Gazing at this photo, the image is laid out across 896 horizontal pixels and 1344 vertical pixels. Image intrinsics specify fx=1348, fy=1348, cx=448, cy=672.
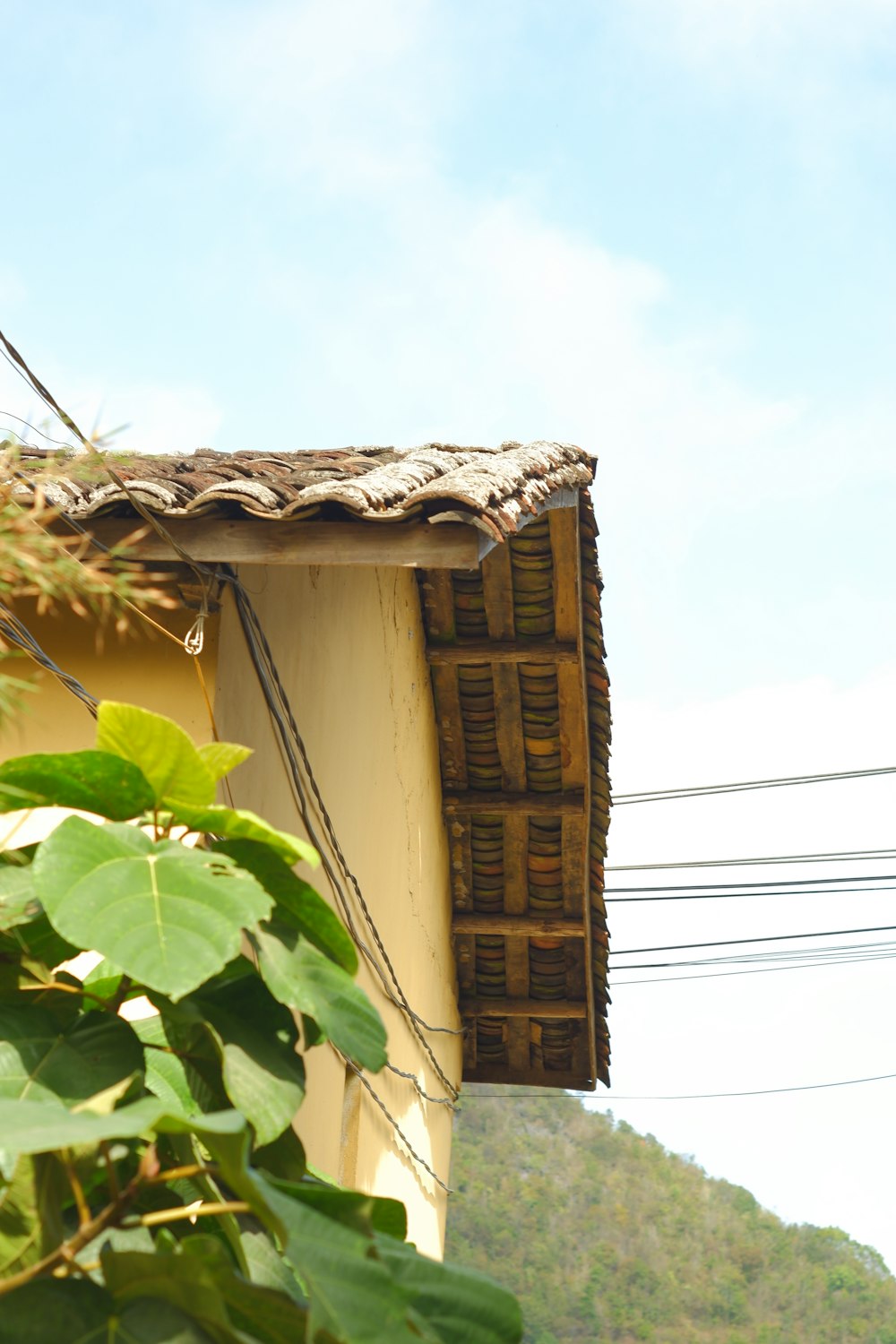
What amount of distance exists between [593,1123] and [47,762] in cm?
3805

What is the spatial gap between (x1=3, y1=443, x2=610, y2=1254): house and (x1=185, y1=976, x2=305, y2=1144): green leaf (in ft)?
2.71

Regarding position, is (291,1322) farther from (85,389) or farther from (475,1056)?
(475,1056)

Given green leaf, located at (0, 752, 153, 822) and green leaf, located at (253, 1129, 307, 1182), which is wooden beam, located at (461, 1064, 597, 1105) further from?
green leaf, located at (0, 752, 153, 822)

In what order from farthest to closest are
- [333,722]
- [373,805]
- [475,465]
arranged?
[373,805], [333,722], [475,465]

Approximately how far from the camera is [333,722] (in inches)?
186

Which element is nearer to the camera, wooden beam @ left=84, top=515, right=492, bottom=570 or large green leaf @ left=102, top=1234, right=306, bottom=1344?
large green leaf @ left=102, top=1234, right=306, bottom=1344

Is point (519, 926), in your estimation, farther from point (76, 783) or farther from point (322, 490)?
point (76, 783)

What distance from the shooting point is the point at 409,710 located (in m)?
5.97

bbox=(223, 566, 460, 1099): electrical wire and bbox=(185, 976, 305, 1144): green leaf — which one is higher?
bbox=(223, 566, 460, 1099): electrical wire

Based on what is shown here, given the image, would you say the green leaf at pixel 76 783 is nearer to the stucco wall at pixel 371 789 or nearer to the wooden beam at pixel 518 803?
the stucco wall at pixel 371 789

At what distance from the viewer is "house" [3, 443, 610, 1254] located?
3.18 metres

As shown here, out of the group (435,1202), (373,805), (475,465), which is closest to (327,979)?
(475,465)

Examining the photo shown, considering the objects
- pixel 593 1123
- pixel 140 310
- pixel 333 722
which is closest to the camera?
pixel 140 310

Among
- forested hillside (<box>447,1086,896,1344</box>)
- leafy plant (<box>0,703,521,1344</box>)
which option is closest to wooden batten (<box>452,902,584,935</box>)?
leafy plant (<box>0,703,521,1344</box>)
